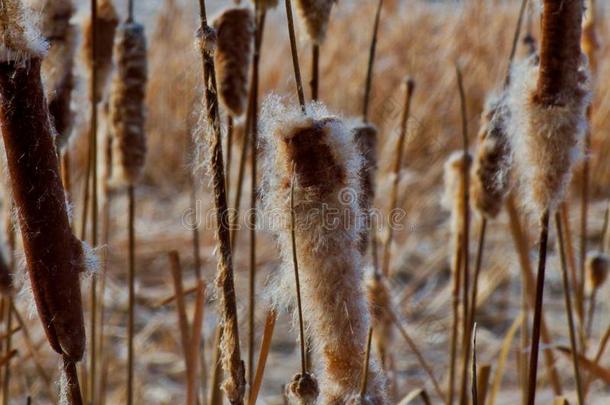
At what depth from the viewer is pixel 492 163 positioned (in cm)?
100

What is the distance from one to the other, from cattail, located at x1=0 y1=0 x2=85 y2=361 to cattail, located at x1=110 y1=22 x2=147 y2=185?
1.77 feet

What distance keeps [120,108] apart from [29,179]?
1.96ft

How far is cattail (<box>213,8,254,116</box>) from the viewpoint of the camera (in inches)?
39.2

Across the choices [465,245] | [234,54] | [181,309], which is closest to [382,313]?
[465,245]

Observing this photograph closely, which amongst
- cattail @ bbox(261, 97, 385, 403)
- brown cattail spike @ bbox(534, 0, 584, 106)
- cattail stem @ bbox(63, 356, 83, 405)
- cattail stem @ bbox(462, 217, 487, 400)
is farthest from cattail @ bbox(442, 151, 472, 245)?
cattail stem @ bbox(63, 356, 83, 405)

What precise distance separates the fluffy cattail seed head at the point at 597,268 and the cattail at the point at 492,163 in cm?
24

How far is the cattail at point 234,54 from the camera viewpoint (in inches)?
39.2

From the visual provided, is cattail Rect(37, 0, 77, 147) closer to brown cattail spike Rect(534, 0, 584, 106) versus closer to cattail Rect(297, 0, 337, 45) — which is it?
cattail Rect(297, 0, 337, 45)

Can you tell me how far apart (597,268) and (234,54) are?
1.99 feet

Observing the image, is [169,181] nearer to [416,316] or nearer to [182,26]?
[182,26]

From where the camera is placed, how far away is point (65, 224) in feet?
1.89

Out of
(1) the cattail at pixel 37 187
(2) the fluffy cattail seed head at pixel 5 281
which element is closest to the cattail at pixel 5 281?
(2) the fluffy cattail seed head at pixel 5 281

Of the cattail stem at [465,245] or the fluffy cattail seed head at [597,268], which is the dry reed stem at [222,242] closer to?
the cattail stem at [465,245]

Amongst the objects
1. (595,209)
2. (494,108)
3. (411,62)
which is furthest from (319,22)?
(595,209)
